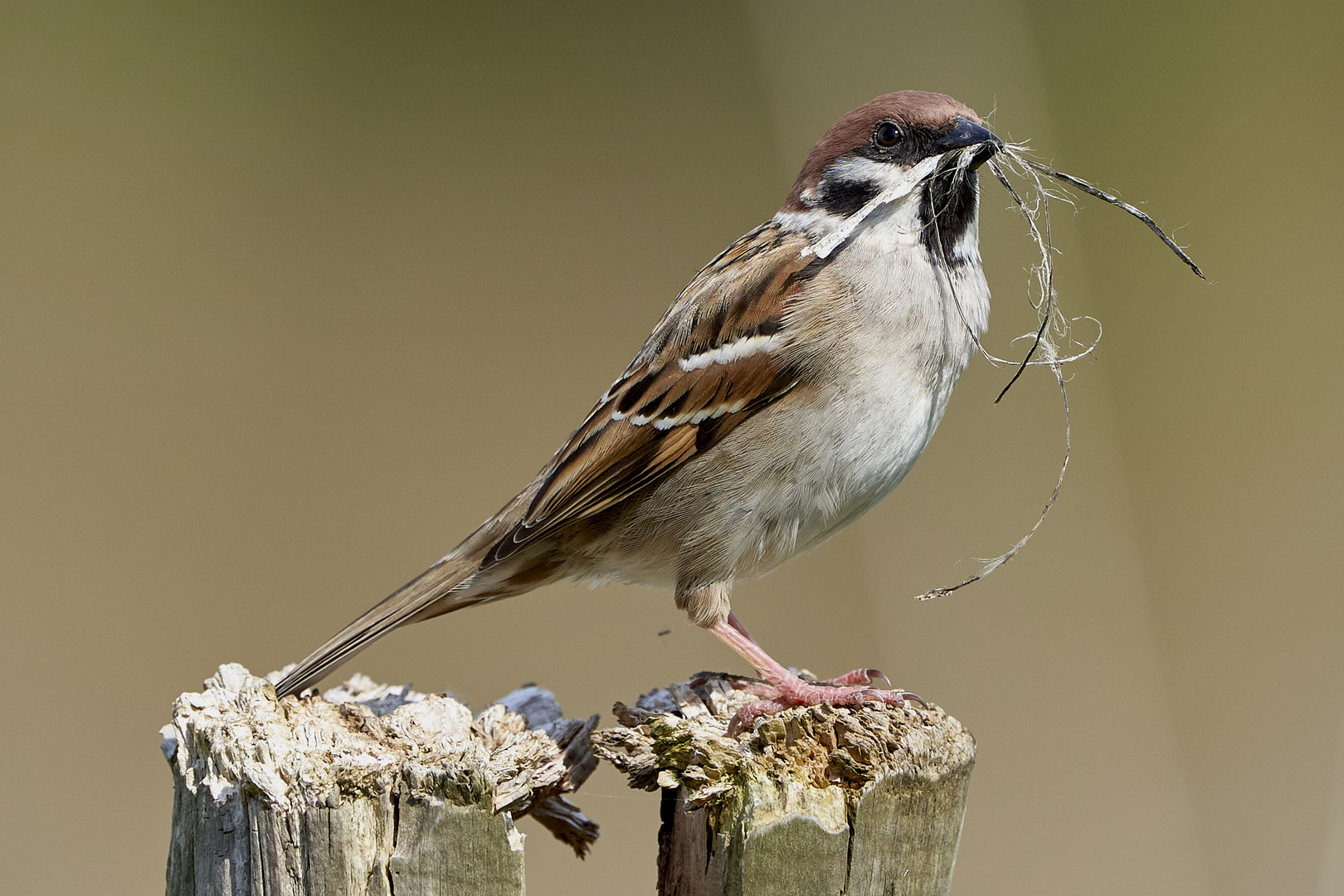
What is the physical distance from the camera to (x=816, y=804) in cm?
162

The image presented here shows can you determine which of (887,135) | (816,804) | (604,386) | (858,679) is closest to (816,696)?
(858,679)

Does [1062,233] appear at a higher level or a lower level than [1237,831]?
higher

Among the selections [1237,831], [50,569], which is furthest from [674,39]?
[1237,831]

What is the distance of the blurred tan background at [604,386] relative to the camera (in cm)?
411

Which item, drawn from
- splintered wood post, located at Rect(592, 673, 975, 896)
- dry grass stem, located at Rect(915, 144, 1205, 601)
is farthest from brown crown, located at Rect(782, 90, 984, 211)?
splintered wood post, located at Rect(592, 673, 975, 896)

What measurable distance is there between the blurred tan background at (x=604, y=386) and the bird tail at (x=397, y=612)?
41.6 inches

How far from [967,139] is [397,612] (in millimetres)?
1725

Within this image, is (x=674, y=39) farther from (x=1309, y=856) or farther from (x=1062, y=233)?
(x=1309, y=856)

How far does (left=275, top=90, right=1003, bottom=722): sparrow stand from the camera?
2389mm

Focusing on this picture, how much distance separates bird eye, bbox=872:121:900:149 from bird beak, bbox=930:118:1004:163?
95 millimetres

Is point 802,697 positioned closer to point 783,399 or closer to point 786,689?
point 786,689

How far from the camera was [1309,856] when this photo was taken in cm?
353

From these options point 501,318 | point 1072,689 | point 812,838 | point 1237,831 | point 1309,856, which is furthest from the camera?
point 501,318

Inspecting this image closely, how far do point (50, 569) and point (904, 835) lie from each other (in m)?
4.32
